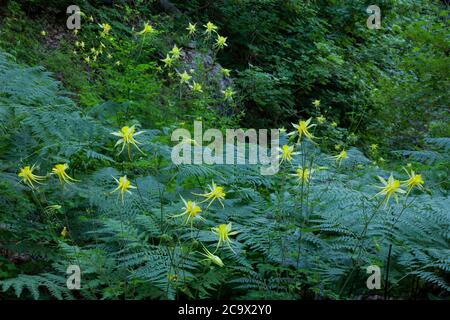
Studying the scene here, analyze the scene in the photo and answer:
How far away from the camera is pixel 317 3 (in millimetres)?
10469

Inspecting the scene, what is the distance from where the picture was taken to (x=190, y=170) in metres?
2.85

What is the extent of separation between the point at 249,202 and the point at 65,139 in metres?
1.23

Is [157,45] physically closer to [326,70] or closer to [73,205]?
[326,70]

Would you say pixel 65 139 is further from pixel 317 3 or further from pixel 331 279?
pixel 317 3

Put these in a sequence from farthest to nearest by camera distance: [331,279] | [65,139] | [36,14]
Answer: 1. [36,14]
2. [65,139]
3. [331,279]

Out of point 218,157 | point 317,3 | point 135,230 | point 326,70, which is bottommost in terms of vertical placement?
point 135,230
